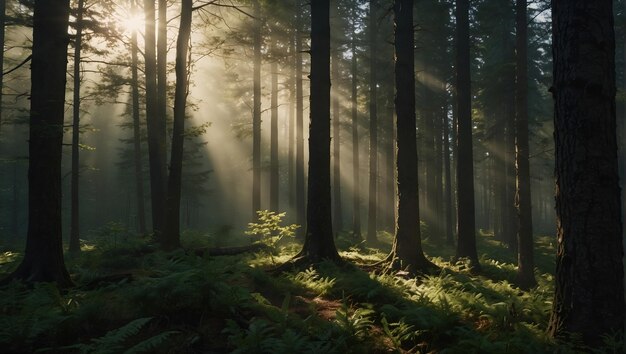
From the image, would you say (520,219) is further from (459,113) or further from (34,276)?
(34,276)

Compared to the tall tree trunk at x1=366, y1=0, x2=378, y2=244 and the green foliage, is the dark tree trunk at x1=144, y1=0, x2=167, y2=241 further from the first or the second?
the tall tree trunk at x1=366, y1=0, x2=378, y2=244

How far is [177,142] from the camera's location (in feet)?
41.7

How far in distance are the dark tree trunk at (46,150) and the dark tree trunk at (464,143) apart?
11.8 metres

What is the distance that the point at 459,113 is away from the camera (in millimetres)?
14250

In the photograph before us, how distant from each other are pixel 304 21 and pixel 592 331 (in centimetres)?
2087

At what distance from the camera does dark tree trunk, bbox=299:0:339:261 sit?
10.2 metres

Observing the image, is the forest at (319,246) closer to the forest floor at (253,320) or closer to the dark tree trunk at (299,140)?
the forest floor at (253,320)

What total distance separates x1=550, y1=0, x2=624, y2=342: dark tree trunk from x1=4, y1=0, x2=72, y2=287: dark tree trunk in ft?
27.8

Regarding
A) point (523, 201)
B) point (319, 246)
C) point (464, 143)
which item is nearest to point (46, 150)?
point (319, 246)

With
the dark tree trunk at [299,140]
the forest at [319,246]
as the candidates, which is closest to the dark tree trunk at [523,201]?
the forest at [319,246]

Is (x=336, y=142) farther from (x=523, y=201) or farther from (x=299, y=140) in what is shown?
(x=523, y=201)

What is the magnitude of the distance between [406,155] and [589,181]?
589 centimetres

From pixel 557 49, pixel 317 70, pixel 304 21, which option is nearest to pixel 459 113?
pixel 317 70

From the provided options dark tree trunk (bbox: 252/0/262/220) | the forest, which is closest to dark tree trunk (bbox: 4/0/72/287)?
the forest
